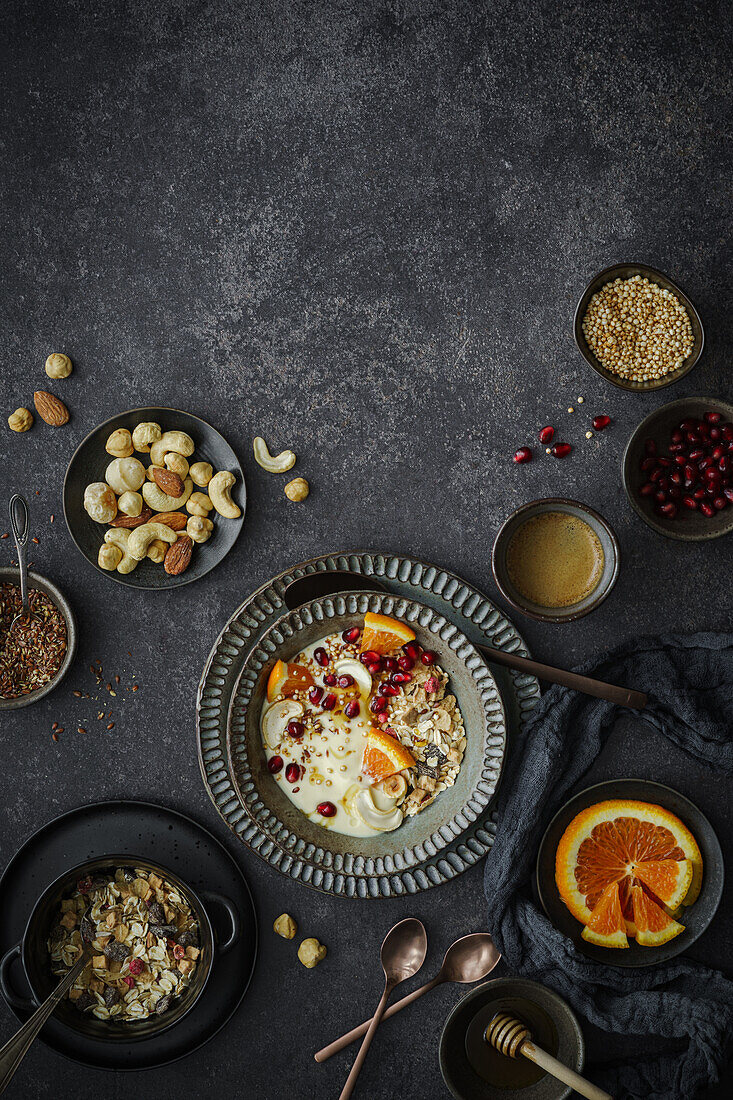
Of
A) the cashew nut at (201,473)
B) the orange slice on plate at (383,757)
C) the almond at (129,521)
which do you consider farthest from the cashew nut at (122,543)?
the orange slice on plate at (383,757)

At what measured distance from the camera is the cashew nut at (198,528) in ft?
6.55

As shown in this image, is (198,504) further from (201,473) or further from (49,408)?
(49,408)

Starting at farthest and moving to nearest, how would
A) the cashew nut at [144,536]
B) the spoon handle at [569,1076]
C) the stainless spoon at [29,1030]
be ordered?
the cashew nut at [144,536] → the spoon handle at [569,1076] → the stainless spoon at [29,1030]

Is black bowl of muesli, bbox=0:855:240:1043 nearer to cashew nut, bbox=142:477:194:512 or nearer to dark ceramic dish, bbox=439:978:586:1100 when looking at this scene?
dark ceramic dish, bbox=439:978:586:1100

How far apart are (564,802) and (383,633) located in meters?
0.70

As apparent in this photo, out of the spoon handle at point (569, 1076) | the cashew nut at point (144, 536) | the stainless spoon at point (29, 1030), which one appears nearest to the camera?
the stainless spoon at point (29, 1030)

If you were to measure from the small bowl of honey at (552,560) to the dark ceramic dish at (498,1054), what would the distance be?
1050mm

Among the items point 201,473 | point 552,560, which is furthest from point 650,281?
point 201,473

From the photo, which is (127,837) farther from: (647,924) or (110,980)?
(647,924)

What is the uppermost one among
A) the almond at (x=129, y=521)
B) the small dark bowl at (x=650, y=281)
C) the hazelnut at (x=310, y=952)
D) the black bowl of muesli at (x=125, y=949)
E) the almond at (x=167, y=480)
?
the small dark bowl at (x=650, y=281)

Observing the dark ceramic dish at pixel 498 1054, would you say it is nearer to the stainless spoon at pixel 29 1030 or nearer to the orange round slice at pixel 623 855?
the orange round slice at pixel 623 855

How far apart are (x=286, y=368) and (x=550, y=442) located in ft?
2.53

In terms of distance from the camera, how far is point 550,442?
2.06 meters

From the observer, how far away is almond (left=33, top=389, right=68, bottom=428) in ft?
6.63
